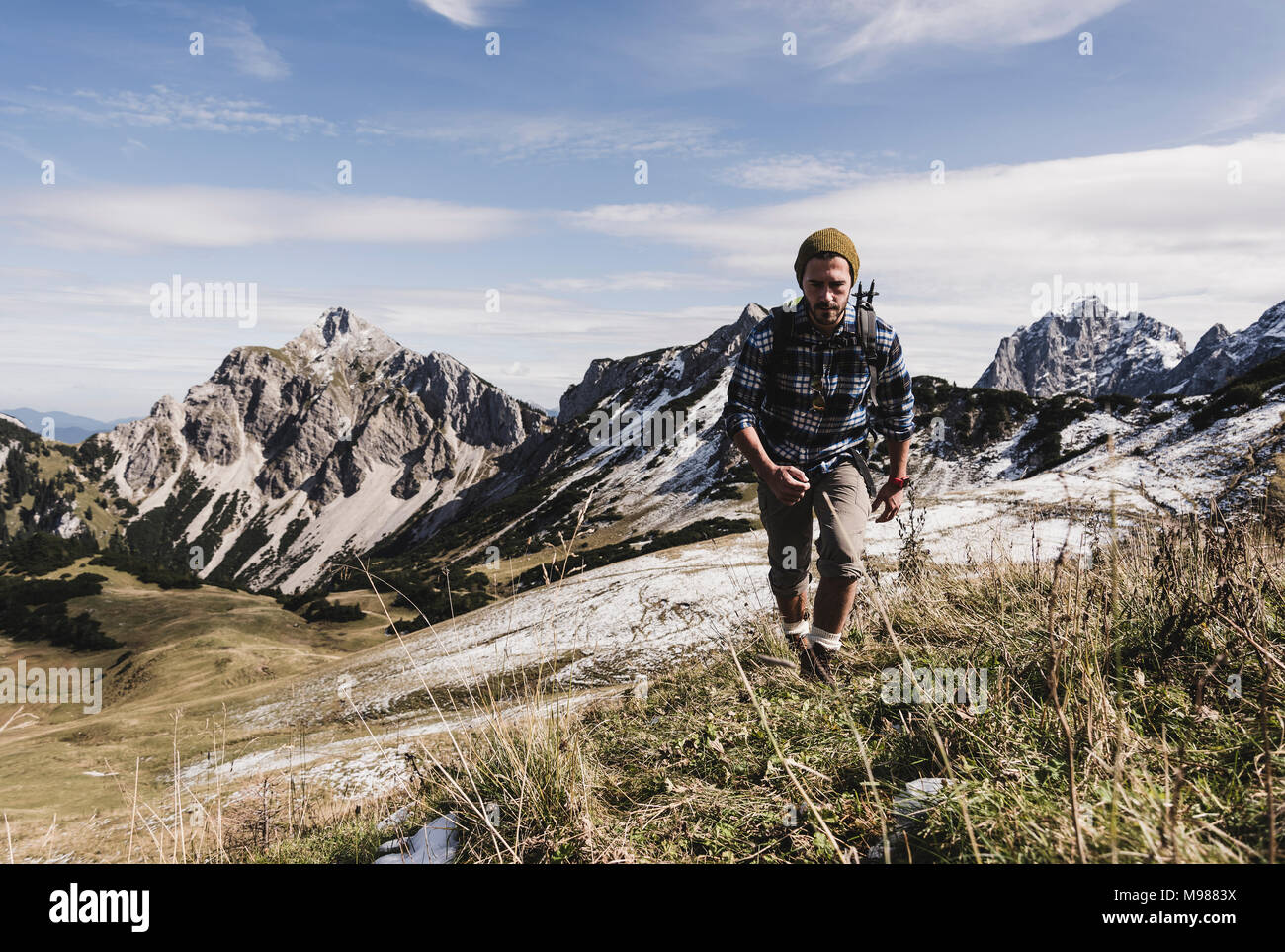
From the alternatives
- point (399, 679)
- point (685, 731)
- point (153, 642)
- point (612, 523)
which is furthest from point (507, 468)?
point (685, 731)

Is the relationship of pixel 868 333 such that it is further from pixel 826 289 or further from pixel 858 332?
pixel 826 289

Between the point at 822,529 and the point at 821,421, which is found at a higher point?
the point at 821,421

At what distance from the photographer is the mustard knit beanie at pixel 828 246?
4160mm

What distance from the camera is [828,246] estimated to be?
414 cm

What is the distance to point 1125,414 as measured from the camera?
3944 centimetres

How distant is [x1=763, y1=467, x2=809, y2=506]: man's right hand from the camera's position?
4.04 meters

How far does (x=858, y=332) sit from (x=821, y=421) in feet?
2.29

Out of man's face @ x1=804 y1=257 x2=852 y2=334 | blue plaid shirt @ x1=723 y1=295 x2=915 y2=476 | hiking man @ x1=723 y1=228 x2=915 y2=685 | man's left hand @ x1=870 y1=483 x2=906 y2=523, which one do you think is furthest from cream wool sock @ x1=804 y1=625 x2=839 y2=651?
man's face @ x1=804 y1=257 x2=852 y2=334

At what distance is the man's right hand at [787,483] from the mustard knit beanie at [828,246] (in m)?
1.38

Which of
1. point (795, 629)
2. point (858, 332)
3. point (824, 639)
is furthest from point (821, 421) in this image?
point (795, 629)

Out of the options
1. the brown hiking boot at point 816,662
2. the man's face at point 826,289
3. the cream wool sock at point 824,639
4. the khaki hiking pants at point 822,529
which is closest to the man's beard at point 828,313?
the man's face at point 826,289

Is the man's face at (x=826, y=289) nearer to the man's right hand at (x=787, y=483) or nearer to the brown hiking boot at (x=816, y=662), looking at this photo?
the man's right hand at (x=787, y=483)

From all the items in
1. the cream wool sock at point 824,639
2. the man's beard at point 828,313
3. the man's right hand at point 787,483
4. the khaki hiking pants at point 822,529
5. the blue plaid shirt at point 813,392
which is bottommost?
the cream wool sock at point 824,639
